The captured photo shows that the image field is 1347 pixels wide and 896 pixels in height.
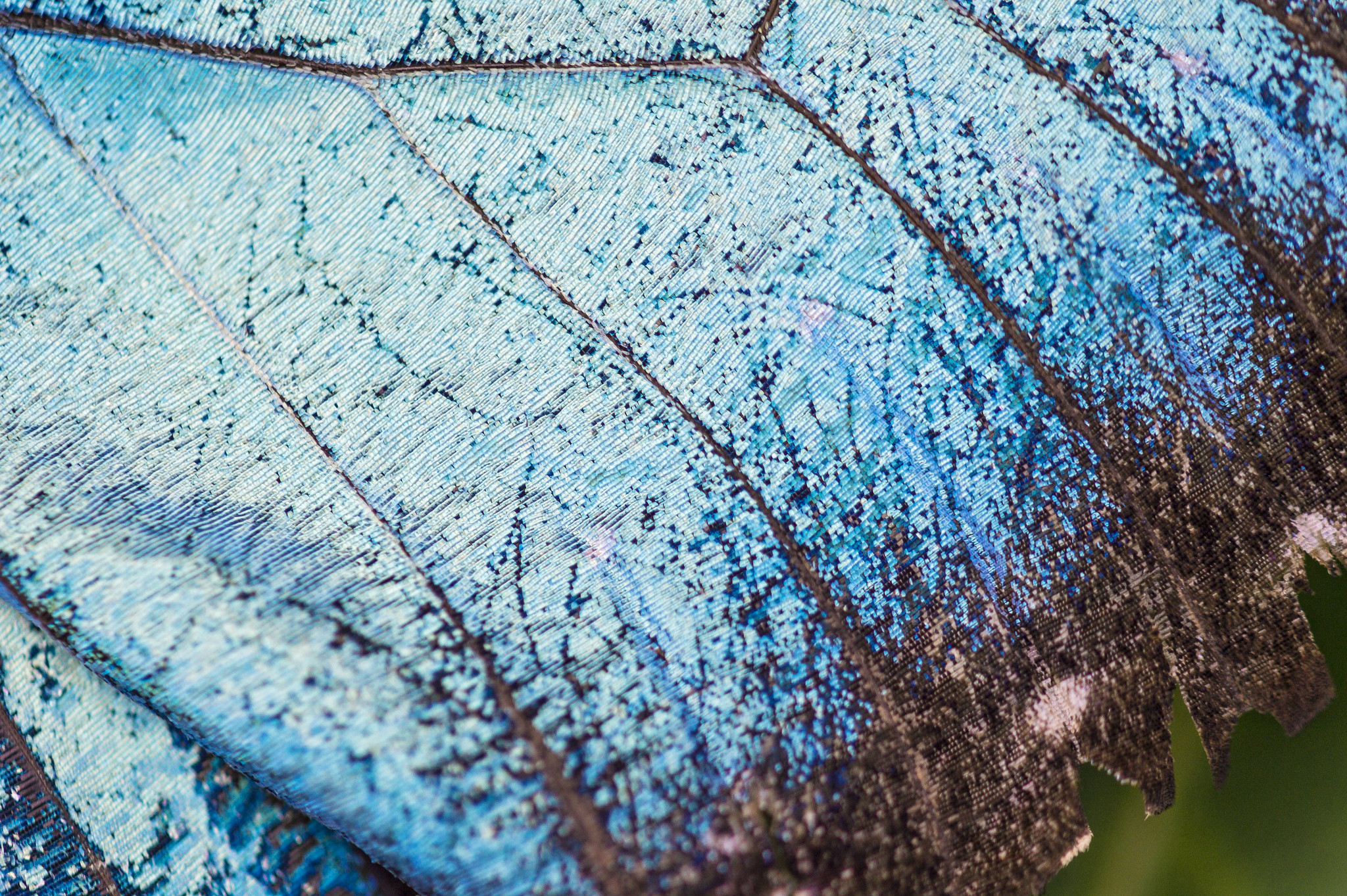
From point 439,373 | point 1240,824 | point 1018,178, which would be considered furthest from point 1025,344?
point 1240,824

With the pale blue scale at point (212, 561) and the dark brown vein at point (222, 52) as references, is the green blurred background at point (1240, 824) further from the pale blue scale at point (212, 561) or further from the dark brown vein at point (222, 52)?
the dark brown vein at point (222, 52)

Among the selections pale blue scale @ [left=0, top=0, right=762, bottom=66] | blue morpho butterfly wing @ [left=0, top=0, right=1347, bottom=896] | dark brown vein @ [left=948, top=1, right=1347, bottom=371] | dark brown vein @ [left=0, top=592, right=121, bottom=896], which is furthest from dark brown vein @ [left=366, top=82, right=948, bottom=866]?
dark brown vein @ [left=0, top=592, right=121, bottom=896]

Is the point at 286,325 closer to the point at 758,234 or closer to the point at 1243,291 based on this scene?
the point at 758,234

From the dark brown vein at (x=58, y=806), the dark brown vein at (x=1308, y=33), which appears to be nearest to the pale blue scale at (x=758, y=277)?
the dark brown vein at (x=1308, y=33)

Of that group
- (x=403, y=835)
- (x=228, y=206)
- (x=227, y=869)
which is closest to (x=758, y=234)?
(x=228, y=206)

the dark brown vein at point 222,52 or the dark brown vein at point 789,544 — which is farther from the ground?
the dark brown vein at point 222,52

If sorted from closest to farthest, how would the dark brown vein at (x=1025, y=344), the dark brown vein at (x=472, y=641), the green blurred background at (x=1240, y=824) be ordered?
the dark brown vein at (x=472, y=641) < the dark brown vein at (x=1025, y=344) < the green blurred background at (x=1240, y=824)

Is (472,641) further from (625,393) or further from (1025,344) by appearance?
(1025,344)
